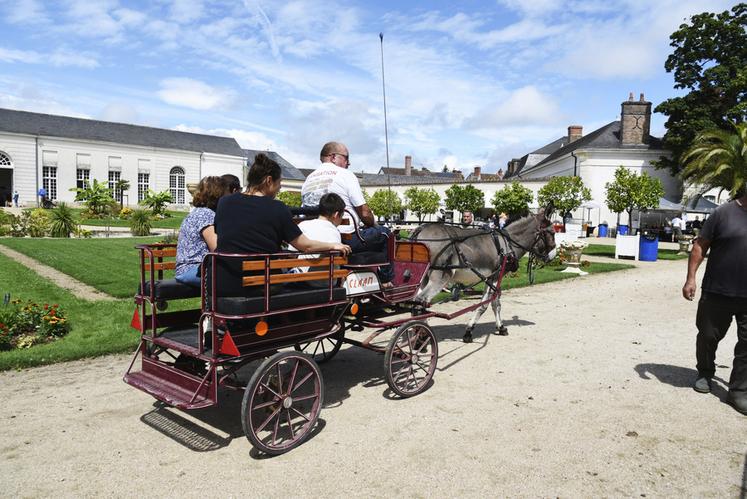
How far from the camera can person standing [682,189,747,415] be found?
555 cm

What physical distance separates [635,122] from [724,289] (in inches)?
2025

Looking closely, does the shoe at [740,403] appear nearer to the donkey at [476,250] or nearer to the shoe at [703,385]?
the shoe at [703,385]

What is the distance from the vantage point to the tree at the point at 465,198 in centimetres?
5044

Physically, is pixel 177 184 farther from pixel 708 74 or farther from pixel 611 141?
pixel 708 74

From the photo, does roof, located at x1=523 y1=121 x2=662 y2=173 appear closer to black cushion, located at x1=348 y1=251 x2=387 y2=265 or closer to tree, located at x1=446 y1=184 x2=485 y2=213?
tree, located at x1=446 y1=184 x2=485 y2=213

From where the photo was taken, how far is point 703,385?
232 inches

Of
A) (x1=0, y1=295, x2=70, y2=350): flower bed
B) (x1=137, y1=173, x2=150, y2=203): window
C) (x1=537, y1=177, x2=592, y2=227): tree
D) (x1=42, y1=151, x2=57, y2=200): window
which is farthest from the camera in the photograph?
(x1=137, y1=173, x2=150, y2=203): window

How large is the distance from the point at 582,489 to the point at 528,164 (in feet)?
251

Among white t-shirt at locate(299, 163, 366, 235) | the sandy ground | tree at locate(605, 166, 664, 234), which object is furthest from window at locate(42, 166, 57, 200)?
white t-shirt at locate(299, 163, 366, 235)

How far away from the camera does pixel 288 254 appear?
4367 millimetres

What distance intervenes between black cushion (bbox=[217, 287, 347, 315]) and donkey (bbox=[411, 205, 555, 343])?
1.90m

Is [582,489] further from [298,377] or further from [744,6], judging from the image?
[744,6]

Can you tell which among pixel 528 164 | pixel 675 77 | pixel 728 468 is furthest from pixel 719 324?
pixel 528 164

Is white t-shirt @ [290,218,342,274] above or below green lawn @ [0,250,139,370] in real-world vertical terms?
above
